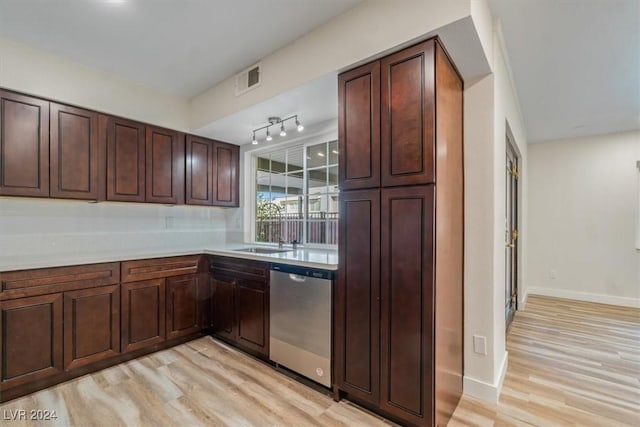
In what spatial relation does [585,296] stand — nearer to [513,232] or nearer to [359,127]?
[513,232]

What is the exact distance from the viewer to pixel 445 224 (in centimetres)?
179

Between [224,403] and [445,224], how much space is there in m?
1.85

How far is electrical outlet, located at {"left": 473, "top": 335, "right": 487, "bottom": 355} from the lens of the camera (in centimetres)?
202

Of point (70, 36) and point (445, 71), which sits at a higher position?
point (70, 36)

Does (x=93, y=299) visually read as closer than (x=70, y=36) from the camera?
No

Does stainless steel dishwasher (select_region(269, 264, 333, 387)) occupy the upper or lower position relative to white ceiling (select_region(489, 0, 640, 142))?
lower

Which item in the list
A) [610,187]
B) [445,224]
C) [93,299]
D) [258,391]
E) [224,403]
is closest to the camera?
[445,224]

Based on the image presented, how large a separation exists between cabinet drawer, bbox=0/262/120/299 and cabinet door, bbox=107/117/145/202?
2.34 feet

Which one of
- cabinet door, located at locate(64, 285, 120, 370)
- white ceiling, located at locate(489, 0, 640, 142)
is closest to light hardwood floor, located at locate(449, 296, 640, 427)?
white ceiling, located at locate(489, 0, 640, 142)

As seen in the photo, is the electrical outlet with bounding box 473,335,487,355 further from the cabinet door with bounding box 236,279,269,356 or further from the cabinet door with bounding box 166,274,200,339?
the cabinet door with bounding box 166,274,200,339

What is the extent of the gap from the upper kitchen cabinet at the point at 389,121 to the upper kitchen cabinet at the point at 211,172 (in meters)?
2.09

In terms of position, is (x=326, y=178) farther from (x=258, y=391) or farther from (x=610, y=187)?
(x=610, y=187)

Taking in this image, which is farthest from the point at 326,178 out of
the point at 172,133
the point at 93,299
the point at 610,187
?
the point at 610,187

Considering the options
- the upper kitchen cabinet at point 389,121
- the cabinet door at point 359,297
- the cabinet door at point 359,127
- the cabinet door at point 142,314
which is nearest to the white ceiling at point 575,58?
the upper kitchen cabinet at point 389,121
